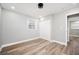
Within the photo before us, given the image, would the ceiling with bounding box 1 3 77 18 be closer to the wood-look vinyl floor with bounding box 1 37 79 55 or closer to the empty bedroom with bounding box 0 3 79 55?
the empty bedroom with bounding box 0 3 79 55

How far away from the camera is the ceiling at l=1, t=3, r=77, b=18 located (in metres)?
1.52

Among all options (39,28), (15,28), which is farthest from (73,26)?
(15,28)

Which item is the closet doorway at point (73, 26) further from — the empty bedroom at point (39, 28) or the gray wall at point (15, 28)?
the gray wall at point (15, 28)

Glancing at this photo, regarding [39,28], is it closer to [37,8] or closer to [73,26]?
[37,8]

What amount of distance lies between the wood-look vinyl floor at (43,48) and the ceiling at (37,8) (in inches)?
21.1

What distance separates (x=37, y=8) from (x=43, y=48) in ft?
2.56

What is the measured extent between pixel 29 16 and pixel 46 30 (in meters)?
0.44

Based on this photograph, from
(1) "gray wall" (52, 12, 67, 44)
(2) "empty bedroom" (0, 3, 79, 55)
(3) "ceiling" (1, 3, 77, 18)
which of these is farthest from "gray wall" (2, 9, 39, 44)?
(1) "gray wall" (52, 12, 67, 44)

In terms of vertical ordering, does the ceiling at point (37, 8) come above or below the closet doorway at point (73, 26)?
above

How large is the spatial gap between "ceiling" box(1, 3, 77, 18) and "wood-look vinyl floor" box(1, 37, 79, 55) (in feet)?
1.76

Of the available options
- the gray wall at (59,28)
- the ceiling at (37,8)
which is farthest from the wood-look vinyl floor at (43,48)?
the ceiling at (37,8)

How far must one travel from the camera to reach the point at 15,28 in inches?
61.1

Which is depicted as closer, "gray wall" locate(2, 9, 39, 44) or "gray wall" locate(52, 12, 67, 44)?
"gray wall" locate(2, 9, 39, 44)

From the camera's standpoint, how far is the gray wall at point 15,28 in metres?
1.47
